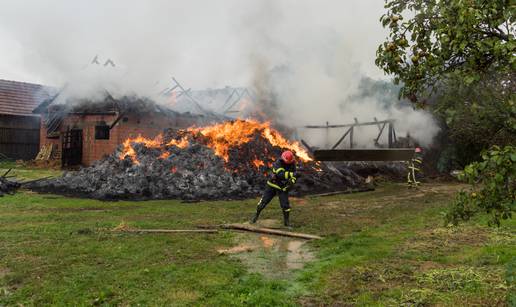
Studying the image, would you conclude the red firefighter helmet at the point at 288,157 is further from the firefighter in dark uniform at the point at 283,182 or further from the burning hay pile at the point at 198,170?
the burning hay pile at the point at 198,170

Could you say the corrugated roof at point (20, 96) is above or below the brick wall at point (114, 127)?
above

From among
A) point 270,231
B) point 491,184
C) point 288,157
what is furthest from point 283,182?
point 491,184

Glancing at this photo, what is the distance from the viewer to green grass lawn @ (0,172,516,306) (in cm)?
527

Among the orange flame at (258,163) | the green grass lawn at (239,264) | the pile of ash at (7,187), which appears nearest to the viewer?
the green grass lawn at (239,264)

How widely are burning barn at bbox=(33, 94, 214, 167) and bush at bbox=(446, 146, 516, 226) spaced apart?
22.0 meters

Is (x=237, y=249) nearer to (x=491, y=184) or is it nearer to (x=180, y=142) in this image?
(x=491, y=184)

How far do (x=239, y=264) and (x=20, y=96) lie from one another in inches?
1218

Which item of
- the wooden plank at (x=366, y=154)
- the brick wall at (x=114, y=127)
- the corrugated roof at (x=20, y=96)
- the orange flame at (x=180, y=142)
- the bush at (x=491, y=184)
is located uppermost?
the corrugated roof at (x=20, y=96)

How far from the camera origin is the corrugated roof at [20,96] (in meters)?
30.3

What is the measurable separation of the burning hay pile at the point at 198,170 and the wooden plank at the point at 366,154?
566mm

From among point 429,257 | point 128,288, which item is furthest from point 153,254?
point 429,257

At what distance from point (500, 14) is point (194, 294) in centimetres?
447

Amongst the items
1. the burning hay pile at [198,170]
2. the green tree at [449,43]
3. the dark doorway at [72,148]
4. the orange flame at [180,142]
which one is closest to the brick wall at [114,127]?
the dark doorway at [72,148]

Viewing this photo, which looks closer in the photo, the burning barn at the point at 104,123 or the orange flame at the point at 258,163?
the orange flame at the point at 258,163
